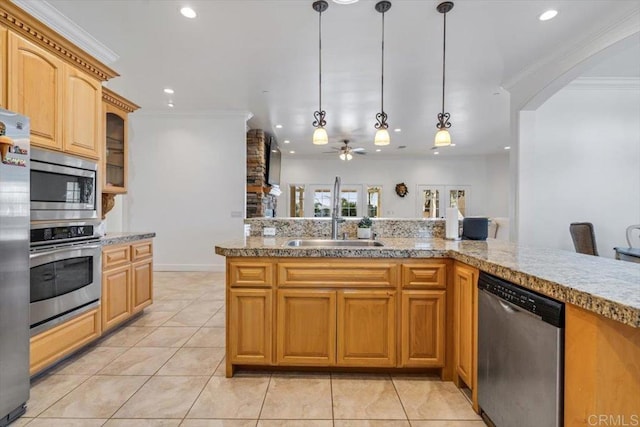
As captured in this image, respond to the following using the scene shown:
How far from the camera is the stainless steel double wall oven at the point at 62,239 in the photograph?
1942 mm

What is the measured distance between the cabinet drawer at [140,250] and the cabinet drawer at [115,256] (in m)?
0.06

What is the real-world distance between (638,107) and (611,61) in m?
0.96

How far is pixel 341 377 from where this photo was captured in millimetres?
2084

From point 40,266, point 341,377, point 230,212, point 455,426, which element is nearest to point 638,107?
point 455,426

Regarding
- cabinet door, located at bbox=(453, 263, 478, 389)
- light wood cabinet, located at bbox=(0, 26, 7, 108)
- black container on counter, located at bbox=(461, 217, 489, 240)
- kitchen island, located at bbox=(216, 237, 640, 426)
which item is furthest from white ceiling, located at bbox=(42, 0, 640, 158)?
cabinet door, located at bbox=(453, 263, 478, 389)

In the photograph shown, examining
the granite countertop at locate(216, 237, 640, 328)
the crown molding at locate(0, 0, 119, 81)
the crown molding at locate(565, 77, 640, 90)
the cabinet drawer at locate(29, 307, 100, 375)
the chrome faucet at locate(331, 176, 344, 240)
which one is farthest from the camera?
the crown molding at locate(565, 77, 640, 90)

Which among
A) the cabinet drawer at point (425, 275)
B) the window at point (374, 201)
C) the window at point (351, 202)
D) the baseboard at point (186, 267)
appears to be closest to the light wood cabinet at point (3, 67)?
the cabinet drawer at point (425, 275)

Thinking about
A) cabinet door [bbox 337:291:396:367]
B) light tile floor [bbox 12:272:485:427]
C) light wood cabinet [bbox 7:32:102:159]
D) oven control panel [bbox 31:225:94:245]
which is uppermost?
light wood cabinet [bbox 7:32:102:159]

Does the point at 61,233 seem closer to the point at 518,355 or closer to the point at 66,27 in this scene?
the point at 66,27

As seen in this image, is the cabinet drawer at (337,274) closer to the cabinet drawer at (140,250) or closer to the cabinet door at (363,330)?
the cabinet door at (363,330)

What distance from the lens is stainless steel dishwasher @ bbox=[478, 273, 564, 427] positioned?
114 centimetres

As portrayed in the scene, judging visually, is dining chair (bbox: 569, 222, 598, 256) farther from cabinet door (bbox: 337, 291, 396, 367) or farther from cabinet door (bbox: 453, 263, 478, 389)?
cabinet door (bbox: 337, 291, 396, 367)

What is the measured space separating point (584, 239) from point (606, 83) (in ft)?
6.67

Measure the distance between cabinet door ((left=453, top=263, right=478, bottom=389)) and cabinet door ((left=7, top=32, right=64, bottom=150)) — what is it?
2.81m
